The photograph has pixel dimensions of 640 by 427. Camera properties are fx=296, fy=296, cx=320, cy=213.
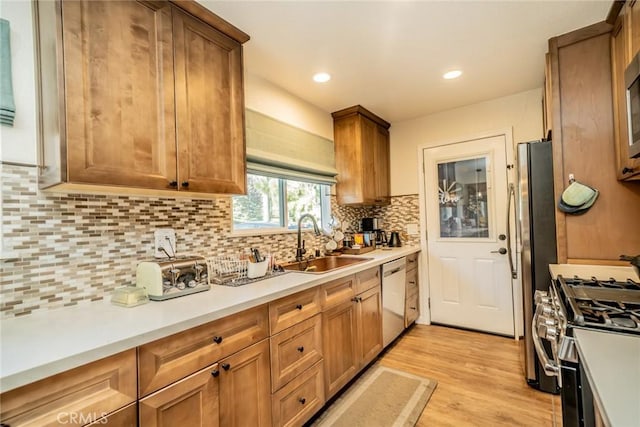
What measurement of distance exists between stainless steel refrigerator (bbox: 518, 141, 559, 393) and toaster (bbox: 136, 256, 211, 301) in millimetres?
2157

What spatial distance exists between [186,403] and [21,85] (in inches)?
57.1

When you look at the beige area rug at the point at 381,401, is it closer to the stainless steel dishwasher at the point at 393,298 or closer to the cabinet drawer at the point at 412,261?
the stainless steel dishwasher at the point at 393,298

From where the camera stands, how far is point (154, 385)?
3.34ft

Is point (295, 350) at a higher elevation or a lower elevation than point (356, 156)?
lower

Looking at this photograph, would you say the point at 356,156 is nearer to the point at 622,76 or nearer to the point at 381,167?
the point at 381,167

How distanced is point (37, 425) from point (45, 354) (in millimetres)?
173

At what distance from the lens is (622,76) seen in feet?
5.47

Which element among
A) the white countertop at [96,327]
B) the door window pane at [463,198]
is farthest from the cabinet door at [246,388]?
the door window pane at [463,198]

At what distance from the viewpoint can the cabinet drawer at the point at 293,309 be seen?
4.93ft

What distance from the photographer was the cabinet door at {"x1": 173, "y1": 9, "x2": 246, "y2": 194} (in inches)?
59.1

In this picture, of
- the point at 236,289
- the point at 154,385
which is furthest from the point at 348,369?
the point at 154,385

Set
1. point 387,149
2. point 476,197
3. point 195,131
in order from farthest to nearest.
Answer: point 387,149 → point 476,197 → point 195,131

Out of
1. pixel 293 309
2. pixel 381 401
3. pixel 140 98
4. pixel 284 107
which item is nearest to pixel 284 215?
pixel 284 107

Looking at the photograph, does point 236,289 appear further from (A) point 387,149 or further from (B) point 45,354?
(A) point 387,149
